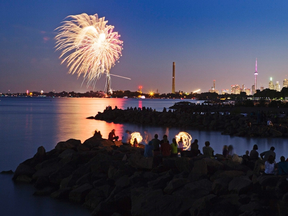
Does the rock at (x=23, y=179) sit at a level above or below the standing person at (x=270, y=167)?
below

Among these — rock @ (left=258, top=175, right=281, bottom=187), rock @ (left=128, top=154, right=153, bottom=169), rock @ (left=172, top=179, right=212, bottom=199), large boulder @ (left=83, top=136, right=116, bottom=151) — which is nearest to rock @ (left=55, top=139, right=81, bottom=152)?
large boulder @ (left=83, top=136, right=116, bottom=151)

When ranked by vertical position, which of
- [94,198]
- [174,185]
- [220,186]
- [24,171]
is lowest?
[94,198]

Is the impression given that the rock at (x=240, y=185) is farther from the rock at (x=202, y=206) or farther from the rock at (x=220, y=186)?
the rock at (x=202, y=206)

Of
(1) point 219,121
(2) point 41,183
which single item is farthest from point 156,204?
(1) point 219,121

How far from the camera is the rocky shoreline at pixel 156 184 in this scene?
778 centimetres

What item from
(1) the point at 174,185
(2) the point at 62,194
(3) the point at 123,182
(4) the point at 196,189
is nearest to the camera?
(4) the point at 196,189

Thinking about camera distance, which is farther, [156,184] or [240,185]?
[156,184]

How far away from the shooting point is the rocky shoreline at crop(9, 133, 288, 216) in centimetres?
778

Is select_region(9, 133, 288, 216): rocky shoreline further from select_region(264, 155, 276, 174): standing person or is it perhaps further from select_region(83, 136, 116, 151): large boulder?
select_region(83, 136, 116, 151): large boulder

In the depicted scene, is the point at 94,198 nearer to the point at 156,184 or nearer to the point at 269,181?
the point at 156,184

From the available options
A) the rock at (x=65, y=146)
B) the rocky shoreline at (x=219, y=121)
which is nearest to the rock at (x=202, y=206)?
the rock at (x=65, y=146)

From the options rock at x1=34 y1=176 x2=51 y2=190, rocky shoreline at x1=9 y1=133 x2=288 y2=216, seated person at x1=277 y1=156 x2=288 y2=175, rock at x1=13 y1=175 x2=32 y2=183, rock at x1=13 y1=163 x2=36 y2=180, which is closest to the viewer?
rocky shoreline at x1=9 y1=133 x2=288 y2=216

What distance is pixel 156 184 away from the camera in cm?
962

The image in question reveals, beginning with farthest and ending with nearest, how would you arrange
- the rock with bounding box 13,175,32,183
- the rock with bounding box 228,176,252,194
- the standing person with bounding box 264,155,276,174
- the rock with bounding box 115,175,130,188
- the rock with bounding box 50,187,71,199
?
the rock with bounding box 13,175,32,183, the rock with bounding box 50,187,71,199, the rock with bounding box 115,175,130,188, the standing person with bounding box 264,155,276,174, the rock with bounding box 228,176,252,194
